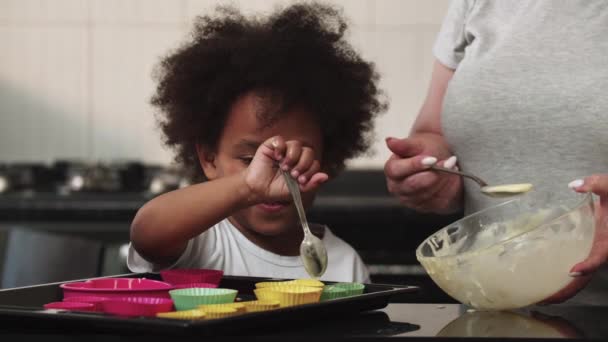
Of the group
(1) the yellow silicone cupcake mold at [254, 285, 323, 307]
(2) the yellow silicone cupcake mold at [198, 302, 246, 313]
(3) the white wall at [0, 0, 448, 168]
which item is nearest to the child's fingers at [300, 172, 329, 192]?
(1) the yellow silicone cupcake mold at [254, 285, 323, 307]

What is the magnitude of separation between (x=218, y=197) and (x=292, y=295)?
336 mm

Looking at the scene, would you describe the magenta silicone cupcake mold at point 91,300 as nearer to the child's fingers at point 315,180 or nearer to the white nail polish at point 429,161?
the child's fingers at point 315,180

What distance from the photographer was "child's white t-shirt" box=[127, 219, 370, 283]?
137 centimetres

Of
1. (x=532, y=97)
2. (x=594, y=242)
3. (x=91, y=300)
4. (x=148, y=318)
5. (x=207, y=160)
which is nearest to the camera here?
(x=148, y=318)

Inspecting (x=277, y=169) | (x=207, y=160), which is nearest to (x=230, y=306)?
(x=277, y=169)

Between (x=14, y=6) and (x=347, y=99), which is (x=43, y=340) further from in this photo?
(x=14, y=6)

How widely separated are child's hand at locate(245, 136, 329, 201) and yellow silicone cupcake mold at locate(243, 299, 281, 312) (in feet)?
1.00

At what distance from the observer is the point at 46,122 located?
3.20 m

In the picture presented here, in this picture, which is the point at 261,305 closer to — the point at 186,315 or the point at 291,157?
the point at 186,315

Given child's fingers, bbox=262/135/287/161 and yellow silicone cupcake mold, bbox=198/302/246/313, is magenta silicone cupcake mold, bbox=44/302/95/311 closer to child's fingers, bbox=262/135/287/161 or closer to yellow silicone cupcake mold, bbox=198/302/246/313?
yellow silicone cupcake mold, bbox=198/302/246/313

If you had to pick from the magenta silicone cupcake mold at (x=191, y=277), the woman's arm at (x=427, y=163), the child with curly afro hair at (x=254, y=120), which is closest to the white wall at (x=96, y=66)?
the child with curly afro hair at (x=254, y=120)

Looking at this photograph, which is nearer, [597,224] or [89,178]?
[597,224]

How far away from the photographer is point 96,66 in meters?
3.18

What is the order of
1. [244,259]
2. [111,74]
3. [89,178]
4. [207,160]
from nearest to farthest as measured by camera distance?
[244,259], [207,160], [89,178], [111,74]
